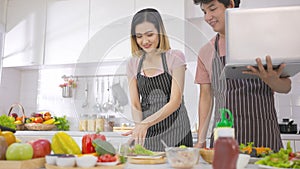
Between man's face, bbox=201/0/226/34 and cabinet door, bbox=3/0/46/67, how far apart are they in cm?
215

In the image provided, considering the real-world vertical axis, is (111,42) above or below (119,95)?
above

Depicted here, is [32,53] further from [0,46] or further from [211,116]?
[211,116]

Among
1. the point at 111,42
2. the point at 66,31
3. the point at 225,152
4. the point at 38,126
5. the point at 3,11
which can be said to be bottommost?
the point at 38,126

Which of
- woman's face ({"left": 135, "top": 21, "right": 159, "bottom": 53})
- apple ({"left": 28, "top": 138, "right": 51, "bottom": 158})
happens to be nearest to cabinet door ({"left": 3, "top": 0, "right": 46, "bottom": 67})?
woman's face ({"left": 135, "top": 21, "right": 159, "bottom": 53})

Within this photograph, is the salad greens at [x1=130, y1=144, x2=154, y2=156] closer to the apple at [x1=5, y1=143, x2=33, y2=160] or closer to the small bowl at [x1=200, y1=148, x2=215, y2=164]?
the small bowl at [x1=200, y1=148, x2=215, y2=164]

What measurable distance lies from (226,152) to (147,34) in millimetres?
540

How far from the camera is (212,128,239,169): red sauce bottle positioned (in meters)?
0.48

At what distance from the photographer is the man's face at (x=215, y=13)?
116 cm

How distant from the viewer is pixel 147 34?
0.94 m

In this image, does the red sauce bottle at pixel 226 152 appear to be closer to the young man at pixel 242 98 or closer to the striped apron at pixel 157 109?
the striped apron at pixel 157 109

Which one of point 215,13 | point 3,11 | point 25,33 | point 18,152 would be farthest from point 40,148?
point 3,11

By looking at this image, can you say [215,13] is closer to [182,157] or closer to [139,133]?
[139,133]

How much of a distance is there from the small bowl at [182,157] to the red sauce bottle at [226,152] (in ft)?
0.67

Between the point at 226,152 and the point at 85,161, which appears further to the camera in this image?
the point at 85,161
